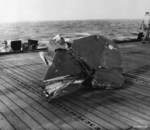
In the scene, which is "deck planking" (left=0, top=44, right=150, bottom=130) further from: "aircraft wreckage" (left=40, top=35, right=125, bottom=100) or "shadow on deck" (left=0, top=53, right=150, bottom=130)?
"aircraft wreckage" (left=40, top=35, right=125, bottom=100)

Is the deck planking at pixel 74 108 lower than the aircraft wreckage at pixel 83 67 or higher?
lower

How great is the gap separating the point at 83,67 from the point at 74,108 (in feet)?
5.69

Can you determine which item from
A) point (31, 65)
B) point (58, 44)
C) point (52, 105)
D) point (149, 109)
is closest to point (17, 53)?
point (31, 65)

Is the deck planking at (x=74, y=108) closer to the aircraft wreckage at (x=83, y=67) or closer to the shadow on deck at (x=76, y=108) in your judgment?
the shadow on deck at (x=76, y=108)

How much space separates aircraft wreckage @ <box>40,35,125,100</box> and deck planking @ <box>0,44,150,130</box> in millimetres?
292

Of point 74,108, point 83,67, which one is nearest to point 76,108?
point 74,108

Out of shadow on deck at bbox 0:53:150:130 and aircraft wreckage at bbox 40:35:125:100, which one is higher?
aircraft wreckage at bbox 40:35:125:100

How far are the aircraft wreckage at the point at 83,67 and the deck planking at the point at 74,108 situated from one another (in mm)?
292

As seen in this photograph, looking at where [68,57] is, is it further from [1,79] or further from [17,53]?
[17,53]

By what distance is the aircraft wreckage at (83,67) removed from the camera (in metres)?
6.49

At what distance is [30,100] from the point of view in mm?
5938

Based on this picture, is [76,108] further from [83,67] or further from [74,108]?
[83,67]

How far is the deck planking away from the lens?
4543mm

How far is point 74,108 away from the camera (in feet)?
17.7
